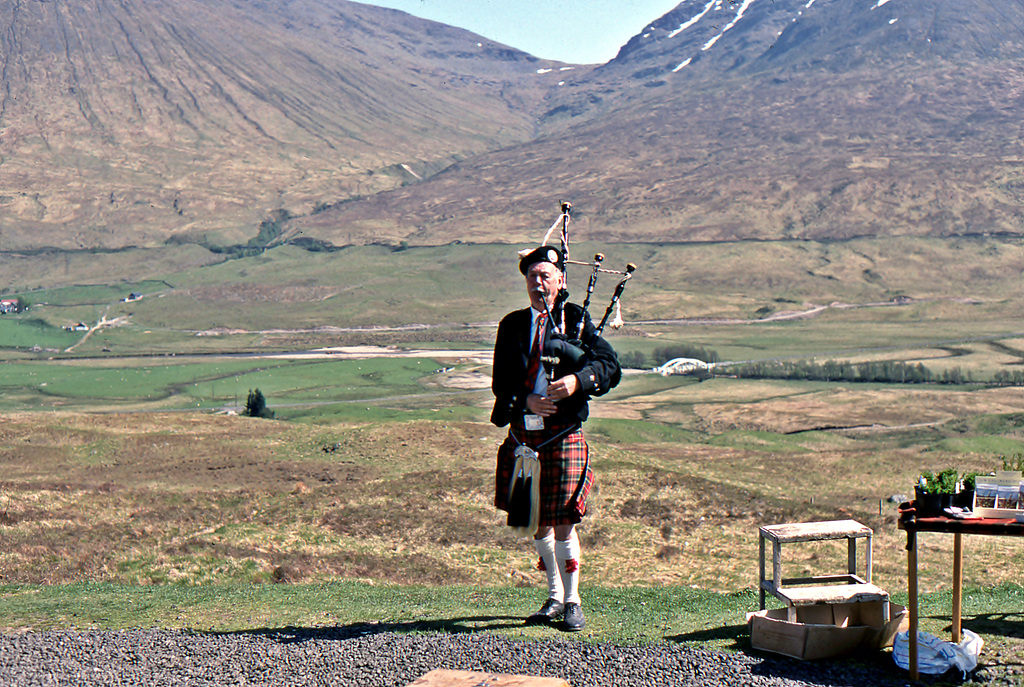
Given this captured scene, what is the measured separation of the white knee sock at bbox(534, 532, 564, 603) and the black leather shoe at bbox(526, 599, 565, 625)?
0.05m

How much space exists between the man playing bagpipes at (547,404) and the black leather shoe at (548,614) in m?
0.25

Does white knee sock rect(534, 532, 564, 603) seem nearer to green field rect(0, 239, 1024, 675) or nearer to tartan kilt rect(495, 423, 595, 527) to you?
tartan kilt rect(495, 423, 595, 527)

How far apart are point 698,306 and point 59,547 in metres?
135

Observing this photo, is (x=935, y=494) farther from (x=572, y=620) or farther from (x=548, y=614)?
(x=548, y=614)

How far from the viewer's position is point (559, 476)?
373 inches

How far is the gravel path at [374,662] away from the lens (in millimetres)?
8211

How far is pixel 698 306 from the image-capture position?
147m

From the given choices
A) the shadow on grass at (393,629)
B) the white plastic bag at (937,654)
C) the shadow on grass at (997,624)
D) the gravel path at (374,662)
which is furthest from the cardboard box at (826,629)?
the shadow on grass at (393,629)

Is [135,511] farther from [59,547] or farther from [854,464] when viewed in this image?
[854,464]

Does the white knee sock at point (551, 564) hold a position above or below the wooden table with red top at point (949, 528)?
below

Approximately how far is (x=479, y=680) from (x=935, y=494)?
419 cm

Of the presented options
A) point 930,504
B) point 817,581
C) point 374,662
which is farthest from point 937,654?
point 374,662

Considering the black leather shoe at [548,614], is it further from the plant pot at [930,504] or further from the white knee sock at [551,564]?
the plant pot at [930,504]

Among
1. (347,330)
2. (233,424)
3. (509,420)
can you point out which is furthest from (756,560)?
(347,330)
